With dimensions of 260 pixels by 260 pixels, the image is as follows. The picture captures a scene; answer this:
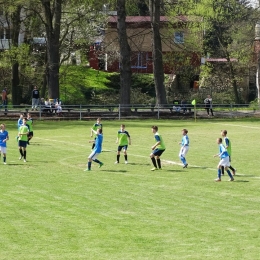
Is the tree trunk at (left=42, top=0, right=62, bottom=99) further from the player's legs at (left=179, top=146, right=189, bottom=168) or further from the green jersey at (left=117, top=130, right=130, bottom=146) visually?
the player's legs at (left=179, top=146, right=189, bottom=168)

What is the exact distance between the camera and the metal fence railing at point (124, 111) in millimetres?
57375

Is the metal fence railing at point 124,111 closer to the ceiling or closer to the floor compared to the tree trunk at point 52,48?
closer to the floor

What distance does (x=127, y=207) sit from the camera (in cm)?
2138

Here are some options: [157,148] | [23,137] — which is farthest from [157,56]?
[157,148]

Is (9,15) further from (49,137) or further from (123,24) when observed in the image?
(49,137)

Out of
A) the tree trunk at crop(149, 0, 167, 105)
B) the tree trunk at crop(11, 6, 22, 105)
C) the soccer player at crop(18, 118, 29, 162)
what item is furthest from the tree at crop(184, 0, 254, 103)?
the soccer player at crop(18, 118, 29, 162)

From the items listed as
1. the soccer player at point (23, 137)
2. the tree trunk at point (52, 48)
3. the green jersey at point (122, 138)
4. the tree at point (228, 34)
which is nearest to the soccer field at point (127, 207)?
the soccer player at point (23, 137)

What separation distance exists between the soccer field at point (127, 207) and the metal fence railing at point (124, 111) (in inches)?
773

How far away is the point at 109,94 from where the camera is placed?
74750 millimetres

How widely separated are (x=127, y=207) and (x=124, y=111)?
1475 inches

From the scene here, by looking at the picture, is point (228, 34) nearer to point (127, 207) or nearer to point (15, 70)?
point (15, 70)

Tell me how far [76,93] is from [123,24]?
15.4 metres

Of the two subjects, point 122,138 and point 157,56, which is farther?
point 157,56

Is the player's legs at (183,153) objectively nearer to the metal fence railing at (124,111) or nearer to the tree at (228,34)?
the metal fence railing at (124,111)
